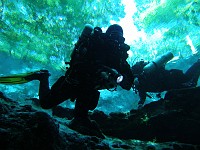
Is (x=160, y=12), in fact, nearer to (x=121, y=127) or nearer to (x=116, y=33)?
(x=116, y=33)

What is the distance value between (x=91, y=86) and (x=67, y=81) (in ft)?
1.90

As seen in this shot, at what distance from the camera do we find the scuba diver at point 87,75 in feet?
14.1

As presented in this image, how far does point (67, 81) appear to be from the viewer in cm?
432

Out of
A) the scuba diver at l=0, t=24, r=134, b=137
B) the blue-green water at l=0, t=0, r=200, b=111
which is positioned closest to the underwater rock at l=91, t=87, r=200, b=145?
the scuba diver at l=0, t=24, r=134, b=137

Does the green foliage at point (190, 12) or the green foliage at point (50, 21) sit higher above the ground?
the green foliage at point (50, 21)

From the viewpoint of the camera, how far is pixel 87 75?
4273 millimetres

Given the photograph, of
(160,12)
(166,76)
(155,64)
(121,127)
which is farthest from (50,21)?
(121,127)

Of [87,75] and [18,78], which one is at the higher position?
[18,78]

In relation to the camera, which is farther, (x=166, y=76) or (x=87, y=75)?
(x=166, y=76)

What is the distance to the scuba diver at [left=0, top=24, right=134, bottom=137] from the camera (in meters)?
4.29

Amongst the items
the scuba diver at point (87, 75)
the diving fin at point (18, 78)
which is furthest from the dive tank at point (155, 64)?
the diving fin at point (18, 78)

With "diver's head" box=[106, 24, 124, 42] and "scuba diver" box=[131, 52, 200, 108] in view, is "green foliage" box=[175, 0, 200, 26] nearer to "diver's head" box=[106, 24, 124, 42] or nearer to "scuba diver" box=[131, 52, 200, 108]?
"scuba diver" box=[131, 52, 200, 108]

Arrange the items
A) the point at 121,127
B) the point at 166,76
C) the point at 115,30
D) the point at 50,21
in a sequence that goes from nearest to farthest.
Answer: the point at 115,30, the point at 121,127, the point at 166,76, the point at 50,21

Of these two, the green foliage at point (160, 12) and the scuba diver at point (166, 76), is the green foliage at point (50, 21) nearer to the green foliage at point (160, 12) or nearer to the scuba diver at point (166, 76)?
the green foliage at point (160, 12)
